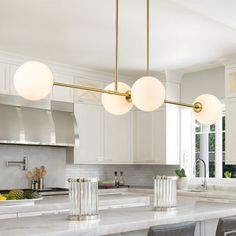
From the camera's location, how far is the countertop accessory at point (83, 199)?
269cm

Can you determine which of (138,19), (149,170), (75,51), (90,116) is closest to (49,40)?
(75,51)

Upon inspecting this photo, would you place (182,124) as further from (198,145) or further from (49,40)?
(49,40)

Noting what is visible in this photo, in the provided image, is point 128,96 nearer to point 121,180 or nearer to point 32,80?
point 32,80

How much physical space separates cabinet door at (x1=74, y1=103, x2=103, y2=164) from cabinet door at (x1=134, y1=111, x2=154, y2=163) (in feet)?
2.16

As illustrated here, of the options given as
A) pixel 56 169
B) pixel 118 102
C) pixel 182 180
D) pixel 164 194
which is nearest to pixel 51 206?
pixel 118 102

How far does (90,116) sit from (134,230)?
3847 mm

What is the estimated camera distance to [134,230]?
102 inches

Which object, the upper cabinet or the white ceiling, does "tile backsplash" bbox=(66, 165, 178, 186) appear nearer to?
the upper cabinet

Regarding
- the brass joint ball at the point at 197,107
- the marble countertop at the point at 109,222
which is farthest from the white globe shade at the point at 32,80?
the brass joint ball at the point at 197,107

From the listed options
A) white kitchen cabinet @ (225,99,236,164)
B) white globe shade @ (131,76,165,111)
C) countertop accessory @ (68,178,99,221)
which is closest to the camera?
countertop accessory @ (68,178,99,221)

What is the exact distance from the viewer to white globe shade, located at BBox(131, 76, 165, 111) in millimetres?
3143

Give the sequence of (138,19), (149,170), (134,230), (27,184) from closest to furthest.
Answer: (134,230) < (138,19) < (27,184) < (149,170)

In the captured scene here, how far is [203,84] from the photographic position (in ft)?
20.8

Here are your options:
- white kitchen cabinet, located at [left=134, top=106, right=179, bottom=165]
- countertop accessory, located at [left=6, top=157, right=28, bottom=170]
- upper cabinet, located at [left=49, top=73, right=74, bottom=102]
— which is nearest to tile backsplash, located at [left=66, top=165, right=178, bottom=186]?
white kitchen cabinet, located at [left=134, top=106, right=179, bottom=165]
